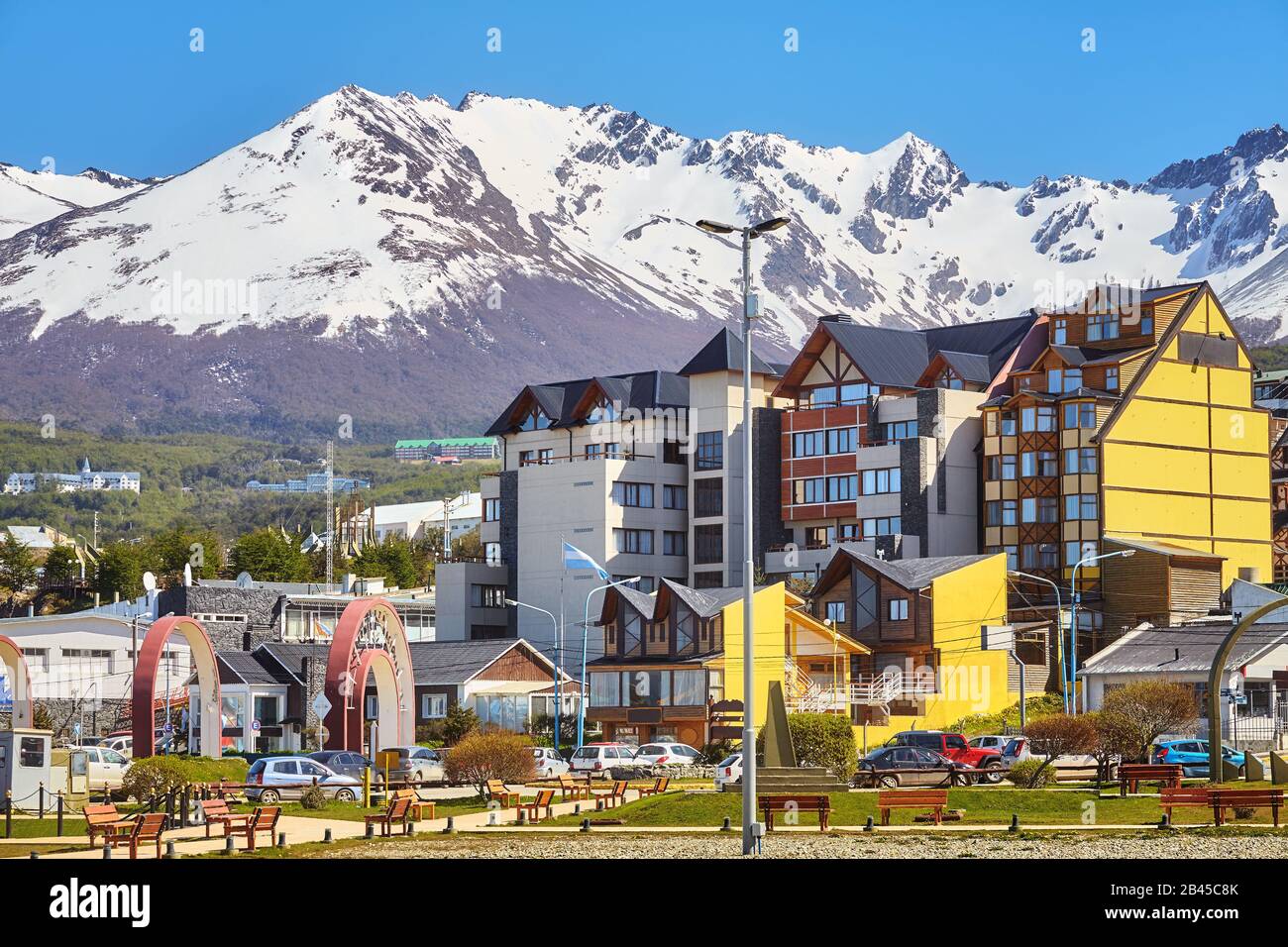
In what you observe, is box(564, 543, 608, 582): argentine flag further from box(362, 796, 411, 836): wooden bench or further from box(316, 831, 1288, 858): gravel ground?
box(316, 831, 1288, 858): gravel ground

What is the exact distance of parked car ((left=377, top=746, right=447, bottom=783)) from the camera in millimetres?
62281

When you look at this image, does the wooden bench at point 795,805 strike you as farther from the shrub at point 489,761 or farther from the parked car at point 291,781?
the parked car at point 291,781

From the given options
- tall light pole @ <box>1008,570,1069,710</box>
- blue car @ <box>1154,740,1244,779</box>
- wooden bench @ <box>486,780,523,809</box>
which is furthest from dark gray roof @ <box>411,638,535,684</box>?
wooden bench @ <box>486,780,523,809</box>

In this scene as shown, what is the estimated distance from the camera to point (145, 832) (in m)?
37.8

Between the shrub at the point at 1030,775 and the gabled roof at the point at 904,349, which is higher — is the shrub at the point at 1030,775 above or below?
below

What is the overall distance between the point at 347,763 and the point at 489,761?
6.76 m

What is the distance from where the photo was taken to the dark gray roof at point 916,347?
11300cm

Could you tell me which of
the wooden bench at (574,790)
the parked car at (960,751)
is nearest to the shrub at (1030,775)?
the parked car at (960,751)

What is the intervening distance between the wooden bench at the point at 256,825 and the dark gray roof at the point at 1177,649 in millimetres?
45421

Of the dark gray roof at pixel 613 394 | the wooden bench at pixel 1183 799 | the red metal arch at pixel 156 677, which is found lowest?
the wooden bench at pixel 1183 799

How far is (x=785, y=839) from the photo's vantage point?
Result: 126 feet
